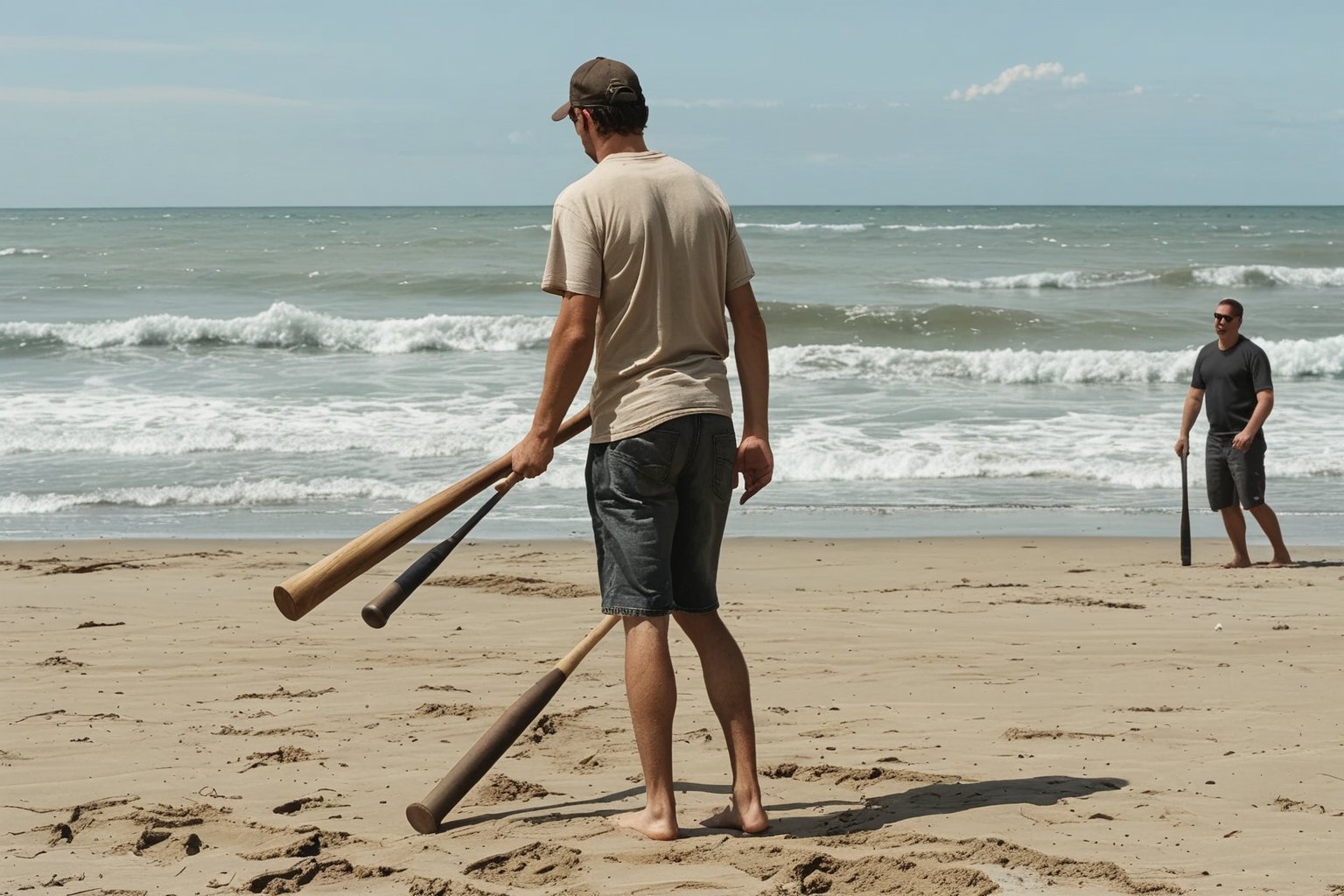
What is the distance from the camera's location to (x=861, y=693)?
466 cm

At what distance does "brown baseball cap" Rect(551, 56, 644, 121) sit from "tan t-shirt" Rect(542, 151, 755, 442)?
14 cm

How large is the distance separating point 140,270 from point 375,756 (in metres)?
30.2

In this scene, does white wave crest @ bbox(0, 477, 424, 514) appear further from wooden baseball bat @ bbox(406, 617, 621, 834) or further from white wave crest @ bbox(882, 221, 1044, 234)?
white wave crest @ bbox(882, 221, 1044, 234)

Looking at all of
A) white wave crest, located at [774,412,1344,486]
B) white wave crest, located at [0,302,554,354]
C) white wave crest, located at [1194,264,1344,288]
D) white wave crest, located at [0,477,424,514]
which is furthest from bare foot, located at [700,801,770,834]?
white wave crest, located at [1194,264,1344,288]

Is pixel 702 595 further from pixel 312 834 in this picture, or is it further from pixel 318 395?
pixel 318 395

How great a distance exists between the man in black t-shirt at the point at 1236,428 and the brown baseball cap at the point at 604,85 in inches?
215

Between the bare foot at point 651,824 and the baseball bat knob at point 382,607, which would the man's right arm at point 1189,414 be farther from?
the baseball bat knob at point 382,607

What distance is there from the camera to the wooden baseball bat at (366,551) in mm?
2873

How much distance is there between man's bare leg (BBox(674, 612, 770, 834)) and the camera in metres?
3.21

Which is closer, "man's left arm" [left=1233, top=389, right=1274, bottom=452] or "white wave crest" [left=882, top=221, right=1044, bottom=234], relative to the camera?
"man's left arm" [left=1233, top=389, right=1274, bottom=452]

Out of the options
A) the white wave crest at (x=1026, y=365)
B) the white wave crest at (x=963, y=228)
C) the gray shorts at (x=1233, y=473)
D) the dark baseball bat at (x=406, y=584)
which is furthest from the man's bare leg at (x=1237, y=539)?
the white wave crest at (x=963, y=228)

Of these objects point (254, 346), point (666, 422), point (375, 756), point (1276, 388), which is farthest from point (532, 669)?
point (254, 346)

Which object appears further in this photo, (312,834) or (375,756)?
(375,756)

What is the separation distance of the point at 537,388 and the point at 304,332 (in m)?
6.93
